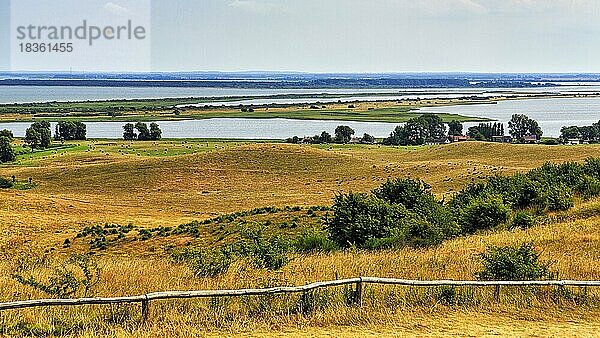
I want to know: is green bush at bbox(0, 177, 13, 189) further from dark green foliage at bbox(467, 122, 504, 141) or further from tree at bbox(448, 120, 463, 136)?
tree at bbox(448, 120, 463, 136)

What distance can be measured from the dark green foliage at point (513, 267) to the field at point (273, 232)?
582 mm

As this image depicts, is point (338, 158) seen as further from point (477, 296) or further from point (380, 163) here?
point (477, 296)

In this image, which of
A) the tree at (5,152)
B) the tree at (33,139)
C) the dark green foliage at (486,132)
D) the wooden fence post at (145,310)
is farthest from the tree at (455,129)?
the wooden fence post at (145,310)

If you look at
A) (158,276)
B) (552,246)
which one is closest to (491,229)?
(552,246)

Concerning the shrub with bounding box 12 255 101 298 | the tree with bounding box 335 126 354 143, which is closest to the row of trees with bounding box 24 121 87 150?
the tree with bounding box 335 126 354 143

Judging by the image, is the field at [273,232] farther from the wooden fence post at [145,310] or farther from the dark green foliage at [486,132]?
the dark green foliage at [486,132]

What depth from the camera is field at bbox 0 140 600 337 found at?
1002 centimetres

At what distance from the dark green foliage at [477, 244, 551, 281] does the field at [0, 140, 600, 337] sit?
0.58 meters

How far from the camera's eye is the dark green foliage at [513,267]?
1246 centimetres

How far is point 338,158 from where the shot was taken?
75.4m

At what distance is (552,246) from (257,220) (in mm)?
18697

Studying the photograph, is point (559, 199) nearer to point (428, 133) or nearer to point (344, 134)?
point (344, 134)

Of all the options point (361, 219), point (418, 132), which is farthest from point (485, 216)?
point (418, 132)

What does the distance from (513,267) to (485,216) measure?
39.6ft
